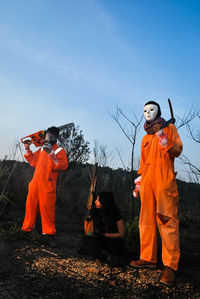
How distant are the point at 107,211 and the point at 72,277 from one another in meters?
1.05

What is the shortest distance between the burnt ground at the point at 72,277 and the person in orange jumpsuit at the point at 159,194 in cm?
19

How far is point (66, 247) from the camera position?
404 cm

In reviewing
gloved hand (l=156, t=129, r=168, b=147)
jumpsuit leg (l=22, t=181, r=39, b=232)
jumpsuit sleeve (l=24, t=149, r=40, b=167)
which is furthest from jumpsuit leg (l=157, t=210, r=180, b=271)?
jumpsuit sleeve (l=24, t=149, r=40, b=167)

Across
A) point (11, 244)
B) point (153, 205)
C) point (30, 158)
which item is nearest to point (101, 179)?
point (30, 158)

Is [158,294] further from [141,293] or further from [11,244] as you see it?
[11,244]

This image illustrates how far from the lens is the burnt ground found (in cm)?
234

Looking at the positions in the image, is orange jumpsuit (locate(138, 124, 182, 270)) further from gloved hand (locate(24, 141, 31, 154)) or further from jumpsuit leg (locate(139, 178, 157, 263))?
gloved hand (locate(24, 141, 31, 154))

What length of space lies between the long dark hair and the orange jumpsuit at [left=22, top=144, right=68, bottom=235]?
1.04 metres

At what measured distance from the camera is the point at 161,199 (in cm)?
285

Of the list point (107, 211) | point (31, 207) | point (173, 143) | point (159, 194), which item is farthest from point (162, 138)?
point (31, 207)

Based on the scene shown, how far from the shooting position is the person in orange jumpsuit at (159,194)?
8.96 feet

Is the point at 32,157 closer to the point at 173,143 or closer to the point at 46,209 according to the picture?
the point at 46,209

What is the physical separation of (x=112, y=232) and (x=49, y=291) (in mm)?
1304

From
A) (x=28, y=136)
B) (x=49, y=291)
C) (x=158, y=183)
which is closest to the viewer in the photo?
(x=49, y=291)
